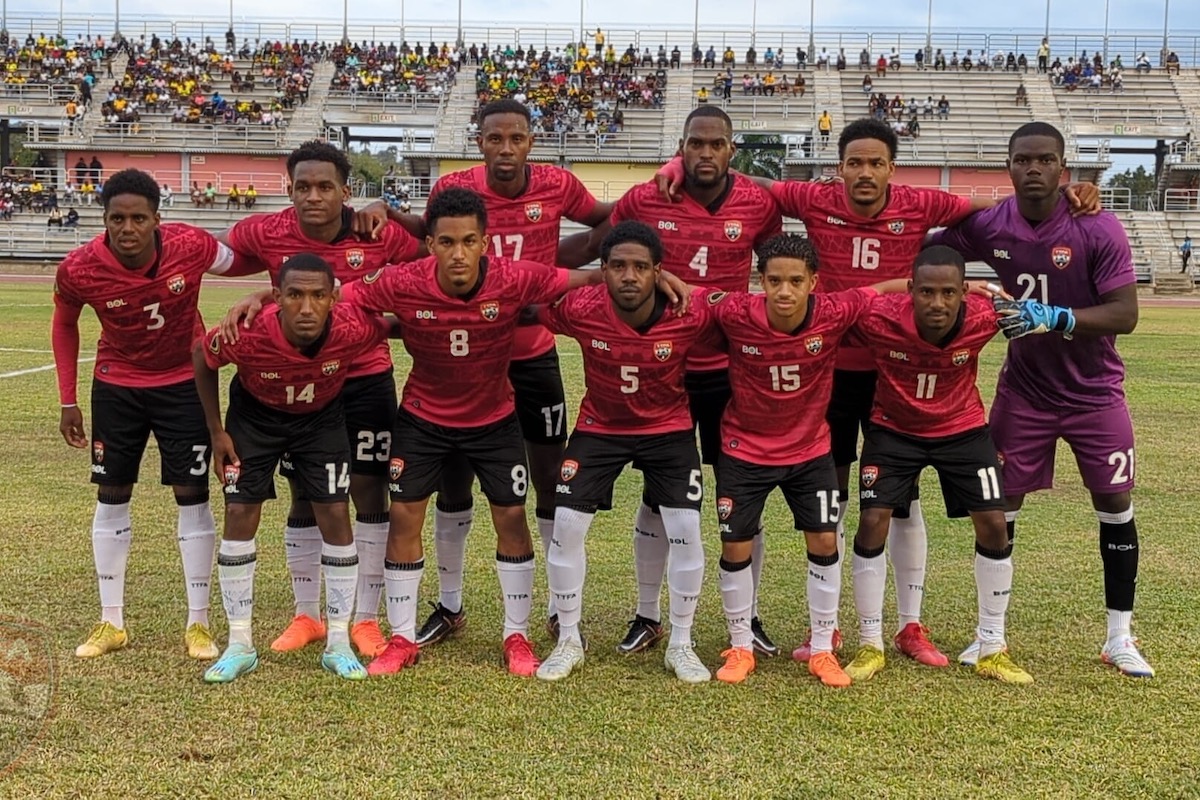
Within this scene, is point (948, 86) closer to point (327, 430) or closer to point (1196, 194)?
point (1196, 194)

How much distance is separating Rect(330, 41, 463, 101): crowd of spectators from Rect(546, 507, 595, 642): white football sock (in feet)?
141

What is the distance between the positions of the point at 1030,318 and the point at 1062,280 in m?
0.53

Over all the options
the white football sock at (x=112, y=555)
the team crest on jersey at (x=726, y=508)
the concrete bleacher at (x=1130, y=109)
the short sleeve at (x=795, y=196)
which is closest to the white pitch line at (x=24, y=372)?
the white football sock at (x=112, y=555)

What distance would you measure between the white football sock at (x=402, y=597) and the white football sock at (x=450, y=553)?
0.36 m

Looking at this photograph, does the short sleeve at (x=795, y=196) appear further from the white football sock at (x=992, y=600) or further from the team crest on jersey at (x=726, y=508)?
the white football sock at (x=992, y=600)

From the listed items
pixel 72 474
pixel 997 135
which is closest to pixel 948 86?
pixel 997 135

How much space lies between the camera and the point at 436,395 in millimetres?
5109

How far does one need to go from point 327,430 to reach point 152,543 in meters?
2.38

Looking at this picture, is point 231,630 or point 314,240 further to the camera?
point 314,240

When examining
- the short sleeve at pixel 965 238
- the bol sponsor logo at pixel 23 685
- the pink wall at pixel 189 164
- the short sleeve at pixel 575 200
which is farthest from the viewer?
the pink wall at pixel 189 164

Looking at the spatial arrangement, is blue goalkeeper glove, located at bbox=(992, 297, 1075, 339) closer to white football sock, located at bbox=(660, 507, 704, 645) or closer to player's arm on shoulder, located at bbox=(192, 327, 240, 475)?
white football sock, located at bbox=(660, 507, 704, 645)

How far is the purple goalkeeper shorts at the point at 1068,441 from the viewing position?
5.00 meters

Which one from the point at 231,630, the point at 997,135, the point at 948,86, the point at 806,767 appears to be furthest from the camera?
the point at 948,86

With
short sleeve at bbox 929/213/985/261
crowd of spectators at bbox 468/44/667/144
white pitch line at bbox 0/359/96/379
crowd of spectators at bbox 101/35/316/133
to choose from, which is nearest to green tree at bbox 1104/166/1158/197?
crowd of spectators at bbox 468/44/667/144
